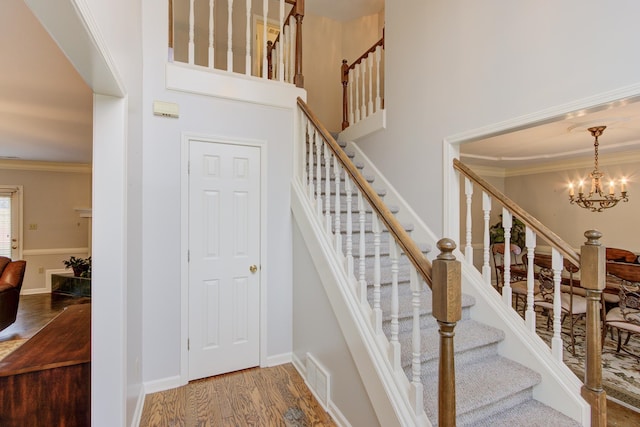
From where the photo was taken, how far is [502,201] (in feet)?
6.93

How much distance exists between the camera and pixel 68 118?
142 inches

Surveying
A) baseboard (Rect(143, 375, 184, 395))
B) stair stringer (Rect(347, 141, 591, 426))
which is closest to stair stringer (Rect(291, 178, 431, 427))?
stair stringer (Rect(347, 141, 591, 426))

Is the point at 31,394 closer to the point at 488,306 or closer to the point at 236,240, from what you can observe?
the point at 236,240

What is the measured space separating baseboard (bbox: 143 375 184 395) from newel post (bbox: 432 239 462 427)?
2.17 meters

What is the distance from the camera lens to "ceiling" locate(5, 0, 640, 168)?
201 cm

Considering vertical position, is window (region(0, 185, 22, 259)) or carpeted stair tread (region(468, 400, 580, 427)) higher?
window (region(0, 185, 22, 259))

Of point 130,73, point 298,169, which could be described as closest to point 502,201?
point 298,169

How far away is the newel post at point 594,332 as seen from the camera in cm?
162

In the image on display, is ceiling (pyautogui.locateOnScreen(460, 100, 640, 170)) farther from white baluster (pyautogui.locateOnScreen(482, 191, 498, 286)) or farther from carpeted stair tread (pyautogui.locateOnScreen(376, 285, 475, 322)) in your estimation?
carpeted stair tread (pyautogui.locateOnScreen(376, 285, 475, 322))

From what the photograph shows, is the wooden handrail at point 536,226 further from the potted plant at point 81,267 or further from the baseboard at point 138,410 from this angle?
the potted plant at point 81,267

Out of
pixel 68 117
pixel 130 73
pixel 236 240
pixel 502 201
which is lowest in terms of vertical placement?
pixel 236 240

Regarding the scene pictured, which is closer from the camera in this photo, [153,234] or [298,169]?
[153,234]

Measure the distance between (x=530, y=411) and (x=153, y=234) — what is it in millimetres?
2809

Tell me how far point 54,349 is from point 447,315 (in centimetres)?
218
